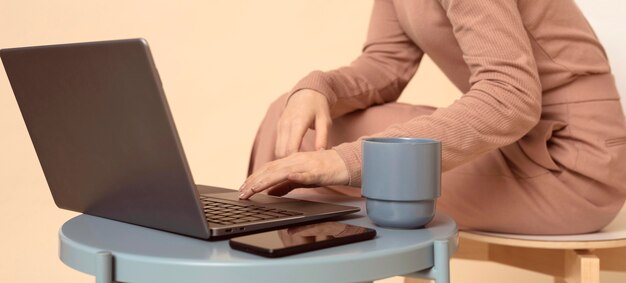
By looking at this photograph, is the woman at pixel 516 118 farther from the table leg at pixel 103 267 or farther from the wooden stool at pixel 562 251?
the table leg at pixel 103 267

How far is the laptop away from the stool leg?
0.38m

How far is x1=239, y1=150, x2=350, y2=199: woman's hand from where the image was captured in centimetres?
88

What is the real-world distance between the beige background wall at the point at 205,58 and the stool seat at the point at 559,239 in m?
1.24

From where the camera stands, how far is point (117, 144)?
0.71 m

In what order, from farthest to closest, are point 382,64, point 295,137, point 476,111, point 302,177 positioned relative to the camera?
point 382,64
point 295,137
point 476,111
point 302,177

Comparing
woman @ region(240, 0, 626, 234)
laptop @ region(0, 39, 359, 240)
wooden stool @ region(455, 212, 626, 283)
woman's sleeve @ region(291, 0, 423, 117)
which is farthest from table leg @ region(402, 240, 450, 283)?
woman's sleeve @ region(291, 0, 423, 117)

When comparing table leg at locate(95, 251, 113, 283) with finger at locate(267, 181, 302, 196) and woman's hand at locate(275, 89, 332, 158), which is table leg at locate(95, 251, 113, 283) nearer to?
finger at locate(267, 181, 302, 196)

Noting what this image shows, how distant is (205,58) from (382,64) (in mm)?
1044

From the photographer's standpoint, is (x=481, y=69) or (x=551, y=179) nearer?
(x=481, y=69)

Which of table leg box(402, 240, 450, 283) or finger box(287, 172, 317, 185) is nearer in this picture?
table leg box(402, 240, 450, 283)

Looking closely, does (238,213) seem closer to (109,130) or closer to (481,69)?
(109,130)

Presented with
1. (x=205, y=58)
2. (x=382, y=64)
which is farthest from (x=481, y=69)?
(x=205, y=58)

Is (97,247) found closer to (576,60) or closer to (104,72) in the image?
(104,72)

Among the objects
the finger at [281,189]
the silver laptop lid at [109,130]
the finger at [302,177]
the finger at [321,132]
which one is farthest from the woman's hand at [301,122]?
the silver laptop lid at [109,130]
